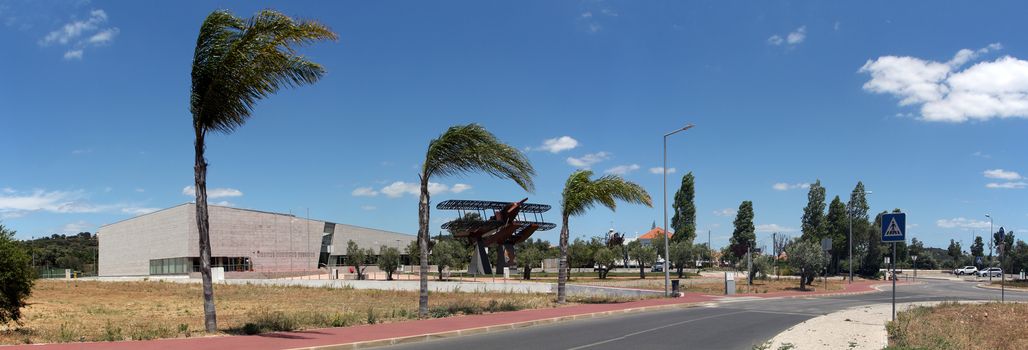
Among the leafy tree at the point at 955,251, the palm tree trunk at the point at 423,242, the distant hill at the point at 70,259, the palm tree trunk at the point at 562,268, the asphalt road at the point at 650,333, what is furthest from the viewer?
the leafy tree at the point at 955,251

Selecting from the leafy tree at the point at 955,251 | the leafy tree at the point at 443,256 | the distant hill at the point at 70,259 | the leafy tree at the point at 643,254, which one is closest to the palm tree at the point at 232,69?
the leafy tree at the point at 443,256

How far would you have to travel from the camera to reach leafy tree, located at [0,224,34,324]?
48.5 ft

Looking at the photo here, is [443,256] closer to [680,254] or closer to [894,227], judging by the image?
[680,254]

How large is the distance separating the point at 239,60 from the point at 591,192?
16.6 meters

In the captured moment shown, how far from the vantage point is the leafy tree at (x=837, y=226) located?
8721 cm

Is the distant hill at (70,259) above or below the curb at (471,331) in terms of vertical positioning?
below

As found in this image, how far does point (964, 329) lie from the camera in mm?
18578

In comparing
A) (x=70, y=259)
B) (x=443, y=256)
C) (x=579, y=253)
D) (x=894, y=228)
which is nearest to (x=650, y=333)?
(x=894, y=228)

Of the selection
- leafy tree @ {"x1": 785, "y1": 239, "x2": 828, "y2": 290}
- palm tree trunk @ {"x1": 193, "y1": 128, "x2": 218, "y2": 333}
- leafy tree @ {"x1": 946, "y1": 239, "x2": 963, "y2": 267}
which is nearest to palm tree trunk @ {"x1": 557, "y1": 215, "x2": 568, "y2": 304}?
palm tree trunk @ {"x1": 193, "y1": 128, "x2": 218, "y2": 333}

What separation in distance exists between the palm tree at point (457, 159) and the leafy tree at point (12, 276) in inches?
372

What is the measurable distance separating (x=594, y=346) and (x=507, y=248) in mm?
59360

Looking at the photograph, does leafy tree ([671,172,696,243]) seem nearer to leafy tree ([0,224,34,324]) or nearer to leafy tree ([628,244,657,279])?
leafy tree ([628,244,657,279])

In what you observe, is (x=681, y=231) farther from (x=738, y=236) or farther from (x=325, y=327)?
(x=325, y=327)

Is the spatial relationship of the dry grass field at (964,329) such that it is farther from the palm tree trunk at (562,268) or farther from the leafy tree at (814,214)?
the leafy tree at (814,214)
